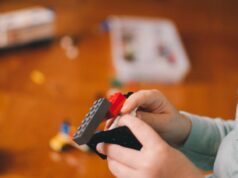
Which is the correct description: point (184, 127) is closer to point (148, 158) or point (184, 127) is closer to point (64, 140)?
point (148, 158)

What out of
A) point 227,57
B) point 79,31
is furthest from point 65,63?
point 227,57

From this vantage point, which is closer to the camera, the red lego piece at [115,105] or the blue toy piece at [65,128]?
the red lego piece at [115,105]

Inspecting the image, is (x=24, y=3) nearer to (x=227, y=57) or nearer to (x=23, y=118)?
(x=23, y=118)

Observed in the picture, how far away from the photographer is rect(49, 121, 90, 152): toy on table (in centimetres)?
72

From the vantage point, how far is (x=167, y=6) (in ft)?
3.93

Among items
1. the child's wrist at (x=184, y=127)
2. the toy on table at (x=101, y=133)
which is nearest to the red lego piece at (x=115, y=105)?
the toy on table at (x=101, y=133)

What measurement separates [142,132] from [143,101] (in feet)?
0.24

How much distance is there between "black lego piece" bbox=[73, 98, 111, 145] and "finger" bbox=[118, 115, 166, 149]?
0.08ft

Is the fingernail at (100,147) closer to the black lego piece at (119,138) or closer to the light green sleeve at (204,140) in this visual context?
the black lego piece at (119,138)

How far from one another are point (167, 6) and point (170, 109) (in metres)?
0.75

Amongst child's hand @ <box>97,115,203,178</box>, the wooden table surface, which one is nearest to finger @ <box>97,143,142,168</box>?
child's hand @ <box>97,115,203,178</box>

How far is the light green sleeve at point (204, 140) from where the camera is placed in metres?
0.55

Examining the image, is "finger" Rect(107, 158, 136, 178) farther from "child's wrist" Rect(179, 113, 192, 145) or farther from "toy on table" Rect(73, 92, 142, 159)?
"child's wrist" Rect(179, 113, 192, 145)

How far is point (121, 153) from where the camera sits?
1.38 ft
